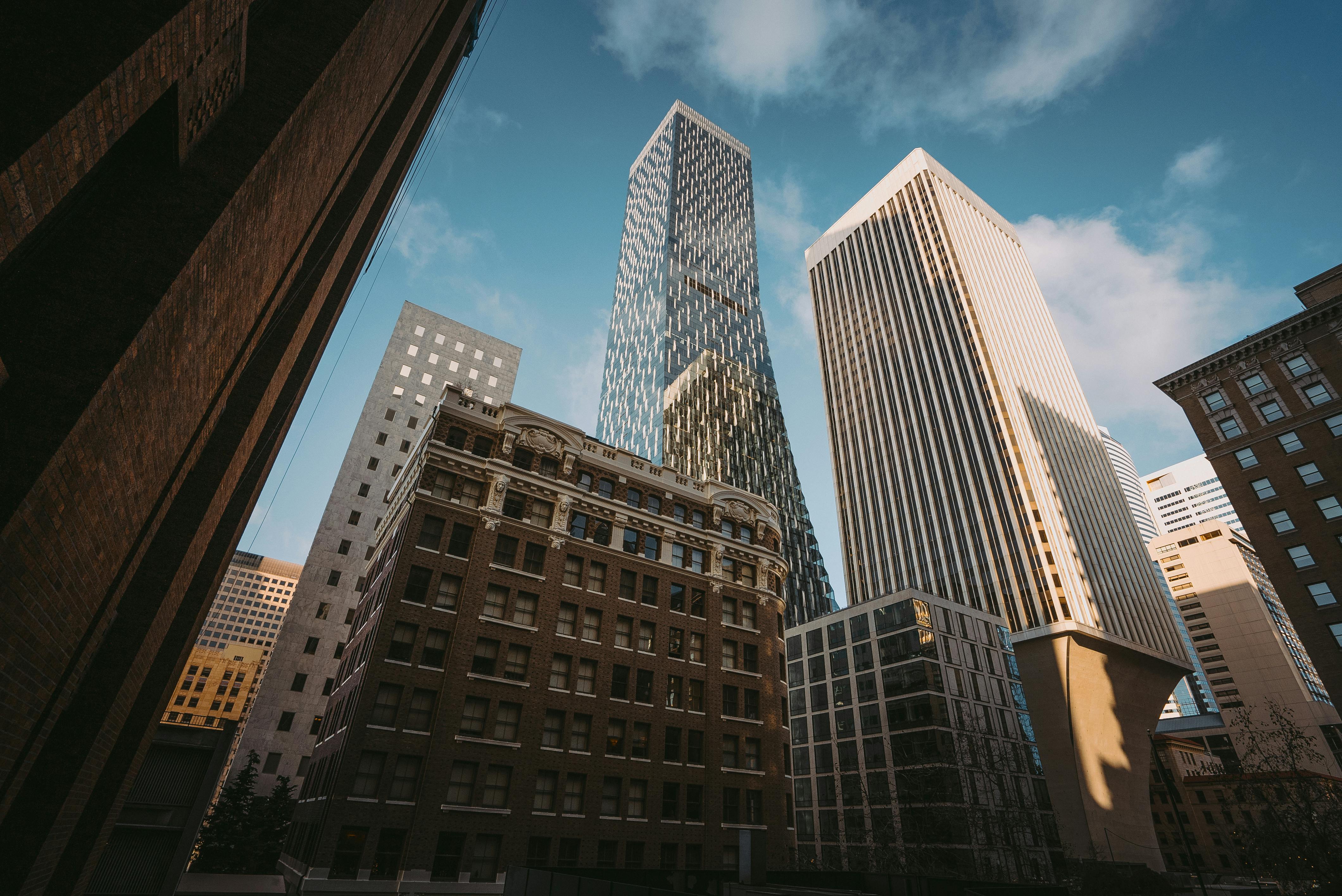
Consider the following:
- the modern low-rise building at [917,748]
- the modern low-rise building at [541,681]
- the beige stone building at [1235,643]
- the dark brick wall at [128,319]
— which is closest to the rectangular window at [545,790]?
the modern low-rise building at [541,681]

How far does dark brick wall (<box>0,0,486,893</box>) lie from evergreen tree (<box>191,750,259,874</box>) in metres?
33.2

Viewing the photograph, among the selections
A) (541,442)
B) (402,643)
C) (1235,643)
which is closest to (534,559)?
(541,442)

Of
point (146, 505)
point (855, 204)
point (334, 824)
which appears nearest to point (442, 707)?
point (334, 824)

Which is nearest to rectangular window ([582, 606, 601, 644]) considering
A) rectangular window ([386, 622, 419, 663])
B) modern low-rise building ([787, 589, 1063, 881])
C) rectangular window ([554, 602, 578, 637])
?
rectangular window ([554, 602, 578, 637])

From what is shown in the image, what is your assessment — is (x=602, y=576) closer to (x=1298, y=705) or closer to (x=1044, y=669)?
(x=1044, y=669)

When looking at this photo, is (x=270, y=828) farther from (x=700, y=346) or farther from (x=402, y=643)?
(x=700, y=346)

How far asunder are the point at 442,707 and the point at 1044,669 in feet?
224

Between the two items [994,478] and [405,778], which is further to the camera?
[994,478]

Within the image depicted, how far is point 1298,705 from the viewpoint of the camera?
353 ft

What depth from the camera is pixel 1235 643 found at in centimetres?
12825

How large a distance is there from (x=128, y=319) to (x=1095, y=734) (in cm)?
8645

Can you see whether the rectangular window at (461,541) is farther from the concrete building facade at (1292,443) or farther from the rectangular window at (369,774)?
the concrete building facade at (1292,443)

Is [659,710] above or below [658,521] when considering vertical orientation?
below

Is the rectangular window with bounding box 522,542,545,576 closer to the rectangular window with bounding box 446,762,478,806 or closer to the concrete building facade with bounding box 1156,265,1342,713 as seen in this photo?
the rectangular window with bounding box 446,762,478,806
